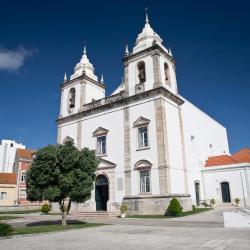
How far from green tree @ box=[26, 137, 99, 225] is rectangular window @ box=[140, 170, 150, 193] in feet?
27.7

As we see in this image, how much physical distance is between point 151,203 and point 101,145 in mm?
8291

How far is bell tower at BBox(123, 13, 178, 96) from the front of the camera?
26.0 m

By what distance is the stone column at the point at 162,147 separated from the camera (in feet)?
73.4

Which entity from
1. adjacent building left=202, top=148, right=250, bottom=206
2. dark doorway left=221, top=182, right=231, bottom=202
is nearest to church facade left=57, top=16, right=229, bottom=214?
adjacent building left=202, top=148, right=250, bottom=206

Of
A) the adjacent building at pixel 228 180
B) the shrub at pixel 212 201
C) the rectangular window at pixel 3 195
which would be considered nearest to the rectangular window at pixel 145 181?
the shrub at pixel 212 201

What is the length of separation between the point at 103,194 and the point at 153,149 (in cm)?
729

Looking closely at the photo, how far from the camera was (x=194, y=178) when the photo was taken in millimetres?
28781

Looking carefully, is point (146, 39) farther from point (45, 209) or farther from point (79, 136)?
point (45, 209)

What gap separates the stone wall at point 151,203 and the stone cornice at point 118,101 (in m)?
8.81

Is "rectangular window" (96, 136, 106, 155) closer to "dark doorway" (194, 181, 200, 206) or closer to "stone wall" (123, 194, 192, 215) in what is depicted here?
"stone wall" (123, 194, 192, 215)

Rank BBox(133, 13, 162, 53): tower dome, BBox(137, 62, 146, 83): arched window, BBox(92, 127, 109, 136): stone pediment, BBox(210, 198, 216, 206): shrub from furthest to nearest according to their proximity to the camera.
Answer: BBox(210, 198, 216, 206): shrub, BBox(133, 13, 162, 53): tower dome, BBox(92, 127, 109, 136): stone pediment, BBox(137, 62, 146, 83): arched window

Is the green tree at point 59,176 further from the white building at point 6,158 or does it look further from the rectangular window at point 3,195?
the white building at point 6,158

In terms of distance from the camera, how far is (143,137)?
25.1m

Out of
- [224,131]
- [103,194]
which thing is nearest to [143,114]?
[103,194]
